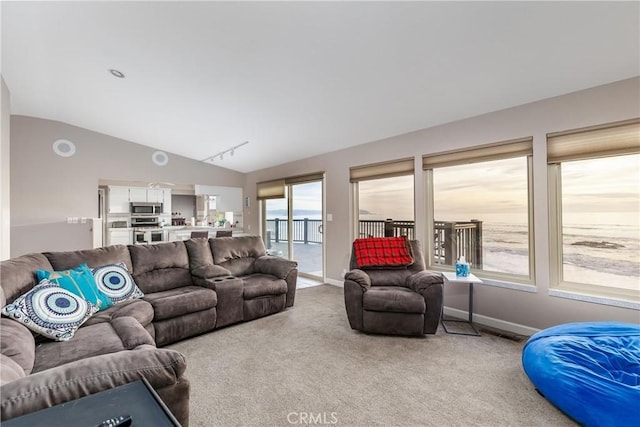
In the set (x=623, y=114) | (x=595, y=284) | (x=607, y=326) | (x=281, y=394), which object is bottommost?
(x=281, y=394)

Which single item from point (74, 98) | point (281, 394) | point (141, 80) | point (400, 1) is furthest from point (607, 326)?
point (74, 98)

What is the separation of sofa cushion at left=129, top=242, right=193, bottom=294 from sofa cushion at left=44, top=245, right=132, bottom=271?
0.11 m

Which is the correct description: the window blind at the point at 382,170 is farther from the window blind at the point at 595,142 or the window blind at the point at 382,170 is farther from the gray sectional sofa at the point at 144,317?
the gray sectional sofa at the point at 144,317

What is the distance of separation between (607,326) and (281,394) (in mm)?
2483

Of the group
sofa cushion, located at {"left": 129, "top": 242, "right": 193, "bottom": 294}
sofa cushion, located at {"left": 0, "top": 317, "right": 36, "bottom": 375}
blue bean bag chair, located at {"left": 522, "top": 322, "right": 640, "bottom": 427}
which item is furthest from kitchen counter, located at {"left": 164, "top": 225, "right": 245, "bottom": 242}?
blue bean bag chair, located at {"left": 522, "top": 322, "right": 640, "bottom": 427}

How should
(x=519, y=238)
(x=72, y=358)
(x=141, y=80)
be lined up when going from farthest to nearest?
(x=141, y=80) < (x=519, y=238) < (x=72, y=358)

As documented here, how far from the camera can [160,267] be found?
3.17 meters

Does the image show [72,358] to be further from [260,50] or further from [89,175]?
[89,175]

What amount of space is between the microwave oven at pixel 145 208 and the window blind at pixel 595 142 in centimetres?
719

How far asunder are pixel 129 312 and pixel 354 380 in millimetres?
1885

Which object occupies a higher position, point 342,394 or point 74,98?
point 74,98

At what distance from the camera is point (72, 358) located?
63.4 inches

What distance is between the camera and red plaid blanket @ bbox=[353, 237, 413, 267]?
349 centimetres

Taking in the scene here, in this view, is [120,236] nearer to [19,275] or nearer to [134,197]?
[134,197]
